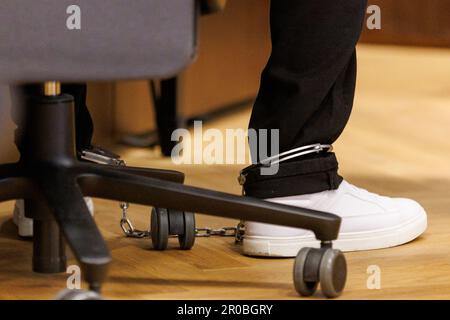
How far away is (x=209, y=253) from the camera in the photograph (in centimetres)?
141

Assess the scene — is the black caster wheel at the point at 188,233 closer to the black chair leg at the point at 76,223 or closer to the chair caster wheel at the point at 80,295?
the black chair leg at the point at 76,223

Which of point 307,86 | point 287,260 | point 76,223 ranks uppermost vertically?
point 307,86

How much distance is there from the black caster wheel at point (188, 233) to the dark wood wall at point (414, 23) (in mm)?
485

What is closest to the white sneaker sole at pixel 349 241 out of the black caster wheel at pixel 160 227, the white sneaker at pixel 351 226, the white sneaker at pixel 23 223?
the white sneaker at pixel 351 226

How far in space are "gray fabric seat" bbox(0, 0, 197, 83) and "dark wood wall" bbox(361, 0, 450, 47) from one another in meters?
0.61

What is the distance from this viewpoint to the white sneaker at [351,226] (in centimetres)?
137

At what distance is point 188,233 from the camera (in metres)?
1.40

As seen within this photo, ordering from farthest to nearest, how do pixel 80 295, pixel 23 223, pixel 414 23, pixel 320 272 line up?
pixel 414 23, pixel 23 223, pixel 320 272, pixel 80 295

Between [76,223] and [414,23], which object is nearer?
[76,223]

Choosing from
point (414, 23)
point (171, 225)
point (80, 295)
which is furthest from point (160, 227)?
point (414, 23)

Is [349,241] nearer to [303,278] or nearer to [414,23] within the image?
[303,278]

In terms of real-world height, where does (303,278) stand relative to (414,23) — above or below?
below

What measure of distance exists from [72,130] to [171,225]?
25 centimetres

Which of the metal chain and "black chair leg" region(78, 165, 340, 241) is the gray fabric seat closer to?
"black chair leg" region(78, 165, 340, 241)
